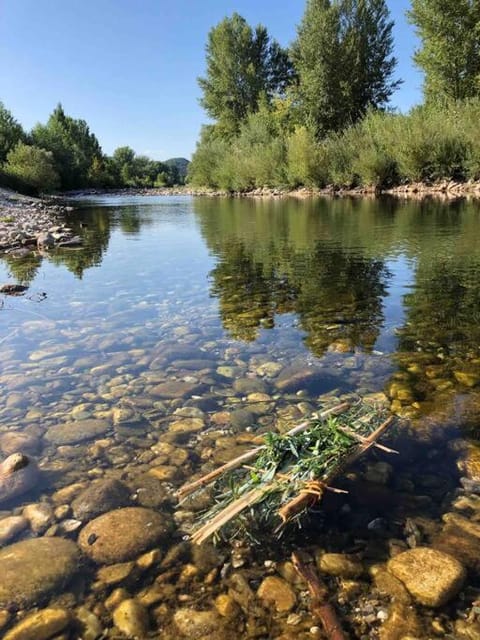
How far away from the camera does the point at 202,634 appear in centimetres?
226

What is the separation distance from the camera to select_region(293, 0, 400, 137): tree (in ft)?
156

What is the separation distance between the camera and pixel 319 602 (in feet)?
7.80

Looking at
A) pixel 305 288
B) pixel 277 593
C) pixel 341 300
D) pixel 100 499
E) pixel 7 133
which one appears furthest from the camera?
pixel 7 133

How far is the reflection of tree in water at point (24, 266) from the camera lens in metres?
11.8

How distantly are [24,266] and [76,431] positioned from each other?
35.2ft

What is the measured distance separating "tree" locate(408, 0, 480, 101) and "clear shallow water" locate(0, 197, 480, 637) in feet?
99.8

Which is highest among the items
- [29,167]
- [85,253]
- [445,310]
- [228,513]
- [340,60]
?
[340,60]

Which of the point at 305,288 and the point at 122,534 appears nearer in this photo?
the point at 122,534

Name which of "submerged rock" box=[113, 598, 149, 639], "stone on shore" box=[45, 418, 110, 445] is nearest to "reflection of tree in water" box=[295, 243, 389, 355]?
"stone on shore" box=[45, 418, 110, 445]

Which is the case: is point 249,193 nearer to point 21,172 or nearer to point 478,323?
point 21,172

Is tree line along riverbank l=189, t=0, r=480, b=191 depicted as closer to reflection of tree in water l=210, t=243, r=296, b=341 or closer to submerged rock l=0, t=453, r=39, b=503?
reflection of tree in water l=210, t=243, r=296, b=341

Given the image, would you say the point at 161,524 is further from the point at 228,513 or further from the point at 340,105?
the point at 340,105

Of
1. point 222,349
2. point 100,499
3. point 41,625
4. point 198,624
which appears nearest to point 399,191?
point 222,349

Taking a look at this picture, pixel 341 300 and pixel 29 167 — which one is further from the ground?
pixel 29 167
